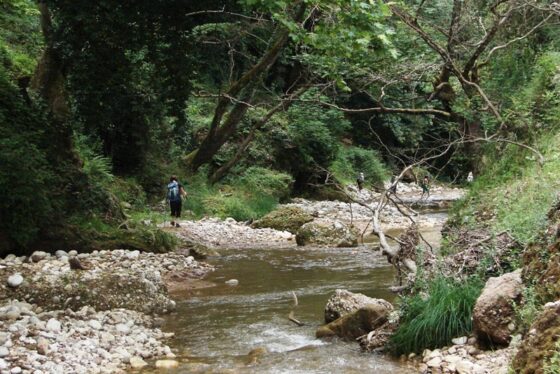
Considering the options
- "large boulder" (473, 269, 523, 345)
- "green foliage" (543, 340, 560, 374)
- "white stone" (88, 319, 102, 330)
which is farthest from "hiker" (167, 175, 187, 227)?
"green foliage" (543, 340, 560, 374)

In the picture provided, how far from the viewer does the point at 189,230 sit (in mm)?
15562

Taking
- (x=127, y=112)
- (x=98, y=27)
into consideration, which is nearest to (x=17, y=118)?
(x=98, y=27)

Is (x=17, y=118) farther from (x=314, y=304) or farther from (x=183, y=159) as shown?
(x=183, y=159)

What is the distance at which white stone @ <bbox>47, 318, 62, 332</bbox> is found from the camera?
21.0 feet

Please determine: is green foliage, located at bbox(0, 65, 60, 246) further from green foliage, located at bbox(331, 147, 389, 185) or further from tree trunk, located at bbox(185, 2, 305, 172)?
green foliage, located at bbox(331, 147, 389, 185)

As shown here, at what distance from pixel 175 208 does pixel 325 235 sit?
4573 millimetres

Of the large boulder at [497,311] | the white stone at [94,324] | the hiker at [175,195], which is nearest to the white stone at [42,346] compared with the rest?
the white stone at [94,324]

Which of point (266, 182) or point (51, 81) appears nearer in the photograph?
point (51, 81)

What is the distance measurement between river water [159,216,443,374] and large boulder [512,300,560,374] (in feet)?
5.95

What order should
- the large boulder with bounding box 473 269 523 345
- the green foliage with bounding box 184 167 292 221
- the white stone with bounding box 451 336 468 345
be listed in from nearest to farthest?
the large boulder with bounding box 473 269 523 345
the white stone with bounding box 451 336 468 345
the green foliage with bounding box 184 167 292 221

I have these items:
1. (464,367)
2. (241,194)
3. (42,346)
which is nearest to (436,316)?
(464,367)

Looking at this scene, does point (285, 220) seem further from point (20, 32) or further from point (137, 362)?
point (20, 32)

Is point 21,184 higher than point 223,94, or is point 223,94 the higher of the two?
point 223,94

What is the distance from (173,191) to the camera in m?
16.3
